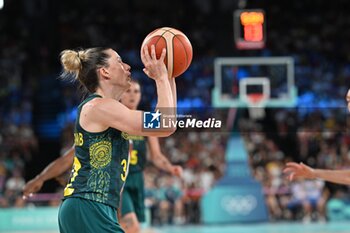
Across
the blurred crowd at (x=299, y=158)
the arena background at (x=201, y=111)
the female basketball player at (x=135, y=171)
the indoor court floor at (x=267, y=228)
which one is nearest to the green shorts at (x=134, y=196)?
the female basketball player at (x=135, y=171)

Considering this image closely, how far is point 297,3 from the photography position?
25.0 metres

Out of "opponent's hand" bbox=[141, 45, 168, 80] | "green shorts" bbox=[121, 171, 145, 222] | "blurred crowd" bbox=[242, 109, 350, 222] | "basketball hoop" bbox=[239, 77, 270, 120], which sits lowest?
"blurred crowd" bbox=[242, 109, 350, 222]

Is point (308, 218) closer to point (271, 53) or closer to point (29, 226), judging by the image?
point (29, 226)

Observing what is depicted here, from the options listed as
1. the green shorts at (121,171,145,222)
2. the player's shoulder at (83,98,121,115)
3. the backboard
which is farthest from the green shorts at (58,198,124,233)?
the backboard

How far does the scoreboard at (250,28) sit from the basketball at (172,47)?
11.2 metres

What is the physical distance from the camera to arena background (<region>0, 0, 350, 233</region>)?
1460cm

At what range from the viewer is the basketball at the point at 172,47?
426cm

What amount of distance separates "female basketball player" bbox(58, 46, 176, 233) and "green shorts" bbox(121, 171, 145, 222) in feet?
8.65

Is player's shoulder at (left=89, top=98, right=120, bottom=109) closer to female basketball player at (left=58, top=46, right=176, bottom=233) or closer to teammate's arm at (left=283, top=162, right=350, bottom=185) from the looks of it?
female basketball player at (left=58, top=46, right=176, bottom=233)

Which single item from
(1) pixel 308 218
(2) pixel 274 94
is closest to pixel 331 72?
(2) pixel 274 94

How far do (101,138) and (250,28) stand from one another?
12117 millimetres

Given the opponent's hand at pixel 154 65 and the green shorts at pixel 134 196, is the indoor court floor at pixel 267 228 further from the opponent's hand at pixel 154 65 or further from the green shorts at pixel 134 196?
the opponent's hand at pixel 154 65

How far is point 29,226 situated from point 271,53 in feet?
36.8

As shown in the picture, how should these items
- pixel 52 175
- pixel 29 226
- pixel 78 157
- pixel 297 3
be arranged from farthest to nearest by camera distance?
pixel 297 3 → pixel 29 226 → pixel 52 175 → pixel 78 157
